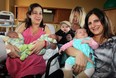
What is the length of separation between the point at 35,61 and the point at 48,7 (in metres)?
3.86

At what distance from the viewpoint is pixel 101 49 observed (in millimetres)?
1731

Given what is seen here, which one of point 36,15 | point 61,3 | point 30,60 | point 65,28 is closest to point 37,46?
point 30,60

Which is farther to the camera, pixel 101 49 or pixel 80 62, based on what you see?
pixel 80 62

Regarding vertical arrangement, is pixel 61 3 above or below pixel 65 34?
above

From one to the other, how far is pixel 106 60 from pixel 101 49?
0.11 meters

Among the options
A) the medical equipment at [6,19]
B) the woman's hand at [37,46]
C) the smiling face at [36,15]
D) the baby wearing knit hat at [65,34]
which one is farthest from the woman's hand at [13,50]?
the medical equipment at [6,19]

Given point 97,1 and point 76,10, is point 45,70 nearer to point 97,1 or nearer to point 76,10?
point 76,10

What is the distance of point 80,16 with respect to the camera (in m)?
2.61

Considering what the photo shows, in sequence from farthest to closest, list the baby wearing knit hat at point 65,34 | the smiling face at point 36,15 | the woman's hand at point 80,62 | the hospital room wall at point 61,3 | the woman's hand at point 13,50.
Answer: the hospital room wall at point 61,3 → the baby wearing knit hat at point 65,34 → the smiling face at point 36,15 → the woman's hand at point 13,50 → the woman's hand at point 80,62

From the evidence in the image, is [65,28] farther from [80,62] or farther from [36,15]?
[80,62]

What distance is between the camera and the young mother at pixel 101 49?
1.65m

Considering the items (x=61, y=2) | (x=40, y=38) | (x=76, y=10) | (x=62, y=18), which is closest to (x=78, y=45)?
(x=40, y=38)

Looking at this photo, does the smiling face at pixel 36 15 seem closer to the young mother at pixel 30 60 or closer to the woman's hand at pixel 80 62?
the young mother at pixel 30 60

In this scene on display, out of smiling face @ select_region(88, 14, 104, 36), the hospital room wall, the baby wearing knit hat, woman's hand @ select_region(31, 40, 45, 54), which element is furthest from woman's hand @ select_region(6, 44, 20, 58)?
the hospital room wall
